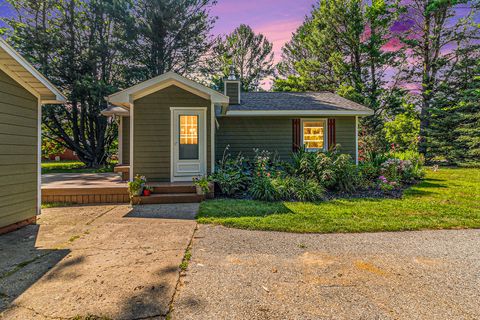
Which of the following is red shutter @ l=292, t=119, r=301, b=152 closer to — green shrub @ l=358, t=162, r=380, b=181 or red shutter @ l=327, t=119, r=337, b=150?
red shutter @ l=327, t=119, r=337, b=150

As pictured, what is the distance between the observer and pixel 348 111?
9.30 metres

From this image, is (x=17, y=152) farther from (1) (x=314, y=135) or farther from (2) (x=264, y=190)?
(1) (x=314, y=135)

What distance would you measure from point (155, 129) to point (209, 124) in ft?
4.95

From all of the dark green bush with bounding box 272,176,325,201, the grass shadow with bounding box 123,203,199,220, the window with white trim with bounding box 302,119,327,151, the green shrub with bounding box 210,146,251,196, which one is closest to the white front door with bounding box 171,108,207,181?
the green shrub with bounding box 210,146,251,196

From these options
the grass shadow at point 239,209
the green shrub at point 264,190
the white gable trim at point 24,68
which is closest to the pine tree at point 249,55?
the green shrub at point 264,190

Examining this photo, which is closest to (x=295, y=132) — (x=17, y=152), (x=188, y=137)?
(x=188, y=137)

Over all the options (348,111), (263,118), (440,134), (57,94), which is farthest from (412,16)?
(57,94)

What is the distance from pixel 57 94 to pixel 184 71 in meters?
13.2

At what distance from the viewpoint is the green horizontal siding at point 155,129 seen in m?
6.93

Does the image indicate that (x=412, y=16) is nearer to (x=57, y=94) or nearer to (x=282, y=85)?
(x=282, y=85)

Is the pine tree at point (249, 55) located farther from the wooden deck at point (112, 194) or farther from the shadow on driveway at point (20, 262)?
the shadow on driveway at point (20, 262)

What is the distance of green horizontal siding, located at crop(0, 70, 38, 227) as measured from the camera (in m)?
3.92

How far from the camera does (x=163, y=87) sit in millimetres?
6961

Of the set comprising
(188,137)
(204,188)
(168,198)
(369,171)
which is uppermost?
(188,137)
